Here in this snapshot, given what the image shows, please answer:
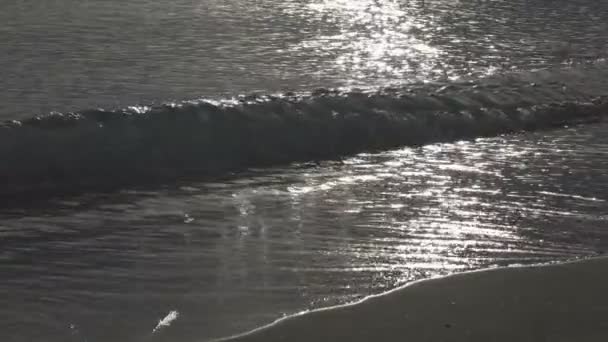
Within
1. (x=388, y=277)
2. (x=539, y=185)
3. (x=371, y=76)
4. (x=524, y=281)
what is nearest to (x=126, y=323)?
(x=388, y=277)

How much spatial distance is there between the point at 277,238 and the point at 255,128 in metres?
2.01

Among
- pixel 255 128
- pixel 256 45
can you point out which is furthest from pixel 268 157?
pixel 256 45

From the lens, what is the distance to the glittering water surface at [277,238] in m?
3.36

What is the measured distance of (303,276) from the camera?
12.0 feet

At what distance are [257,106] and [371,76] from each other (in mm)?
1289

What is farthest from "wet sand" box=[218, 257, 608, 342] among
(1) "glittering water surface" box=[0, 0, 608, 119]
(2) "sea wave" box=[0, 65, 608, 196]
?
(1) "glittering water surface" box=[0, 0, 608, 119]

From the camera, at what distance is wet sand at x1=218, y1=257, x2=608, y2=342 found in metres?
3.14

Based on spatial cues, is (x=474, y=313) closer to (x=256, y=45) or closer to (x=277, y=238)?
(x=277, y=238)

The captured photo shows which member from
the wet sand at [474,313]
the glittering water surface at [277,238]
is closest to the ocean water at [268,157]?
the glittering water surface at [277,238]

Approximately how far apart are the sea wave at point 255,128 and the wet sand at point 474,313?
2077mm

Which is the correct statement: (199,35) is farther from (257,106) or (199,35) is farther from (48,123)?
(48,123)

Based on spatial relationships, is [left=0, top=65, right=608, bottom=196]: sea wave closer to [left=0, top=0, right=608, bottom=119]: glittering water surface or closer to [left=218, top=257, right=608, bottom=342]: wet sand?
[left=0, top=0, right=608, bottom=119]: glittering water surface

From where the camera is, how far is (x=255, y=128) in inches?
238

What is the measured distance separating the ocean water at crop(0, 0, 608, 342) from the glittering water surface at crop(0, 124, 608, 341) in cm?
1
